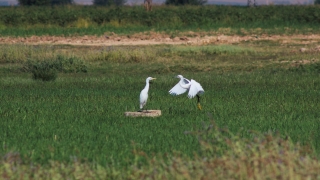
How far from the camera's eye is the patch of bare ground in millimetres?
44375

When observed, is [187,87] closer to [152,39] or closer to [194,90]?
[194,90]

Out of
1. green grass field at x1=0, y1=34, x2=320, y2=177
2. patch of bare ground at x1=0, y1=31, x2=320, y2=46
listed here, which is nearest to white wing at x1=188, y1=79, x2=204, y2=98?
A: green grass field at x1=0, y1=34, x2=320, y2=177

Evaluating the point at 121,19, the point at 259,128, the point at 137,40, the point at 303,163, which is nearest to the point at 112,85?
the point at 259,128

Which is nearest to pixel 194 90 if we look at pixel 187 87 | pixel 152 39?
pixel 187 87

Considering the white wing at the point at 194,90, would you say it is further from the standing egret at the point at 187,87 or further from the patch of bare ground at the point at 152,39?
the patch of bare ground at the point at 152,39

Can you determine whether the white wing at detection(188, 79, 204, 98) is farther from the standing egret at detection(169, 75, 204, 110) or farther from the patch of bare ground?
the patch of bare ground

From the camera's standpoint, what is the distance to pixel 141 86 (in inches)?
981

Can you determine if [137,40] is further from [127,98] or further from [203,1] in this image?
[203,1]

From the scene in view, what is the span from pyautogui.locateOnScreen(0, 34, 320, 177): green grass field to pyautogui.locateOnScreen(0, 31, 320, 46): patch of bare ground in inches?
289

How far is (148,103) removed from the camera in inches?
776

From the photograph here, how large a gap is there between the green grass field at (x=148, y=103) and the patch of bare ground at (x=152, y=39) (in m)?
7.34

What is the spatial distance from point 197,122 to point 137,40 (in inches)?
1195

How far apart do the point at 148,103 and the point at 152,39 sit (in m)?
26.7

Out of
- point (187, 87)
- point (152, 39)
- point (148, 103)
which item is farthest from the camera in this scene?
point (152, 39)
